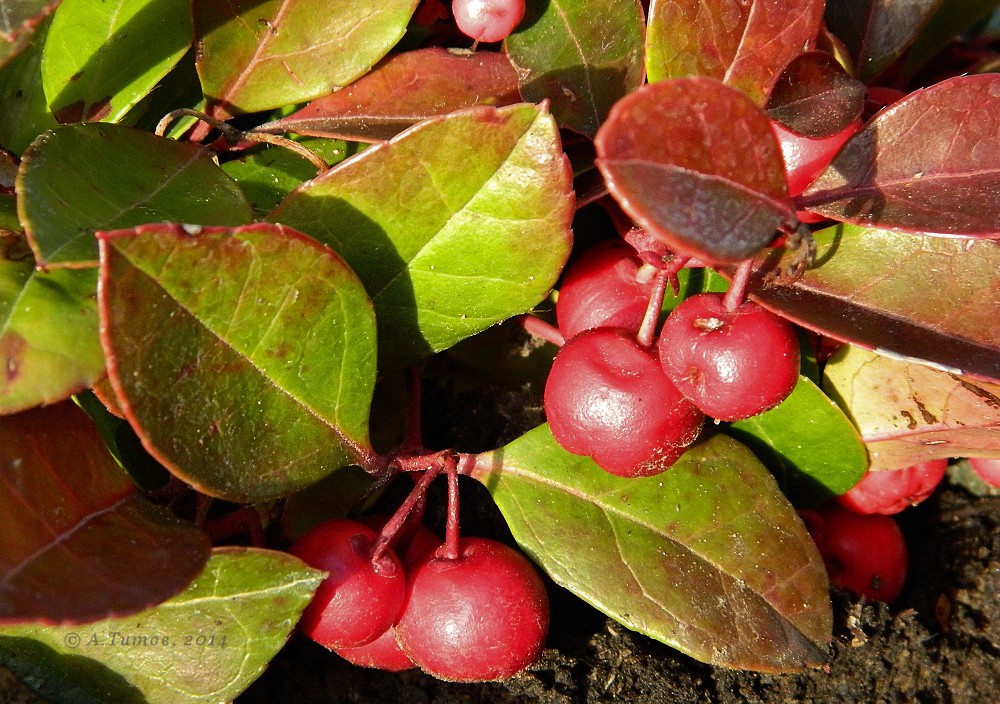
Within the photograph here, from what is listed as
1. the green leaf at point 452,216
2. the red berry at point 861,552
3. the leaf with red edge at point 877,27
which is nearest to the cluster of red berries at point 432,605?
the green leaf at point 452,216

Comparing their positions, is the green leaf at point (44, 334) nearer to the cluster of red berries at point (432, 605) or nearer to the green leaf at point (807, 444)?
the cluster of red berries at point (432, 605)

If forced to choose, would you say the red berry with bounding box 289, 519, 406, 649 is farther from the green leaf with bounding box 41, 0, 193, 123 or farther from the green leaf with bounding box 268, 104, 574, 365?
the green leaf with bounding box 41, 0, 193, 123

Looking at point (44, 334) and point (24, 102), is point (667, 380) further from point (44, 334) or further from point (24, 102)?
point (24, 102)

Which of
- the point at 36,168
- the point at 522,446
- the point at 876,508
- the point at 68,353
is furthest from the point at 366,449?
the point at 876,508

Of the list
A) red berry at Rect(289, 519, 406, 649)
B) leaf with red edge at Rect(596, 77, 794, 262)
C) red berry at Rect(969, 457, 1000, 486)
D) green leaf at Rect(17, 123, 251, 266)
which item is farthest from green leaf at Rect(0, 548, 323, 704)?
red berry at Rect(969, 457, 1000, 486)

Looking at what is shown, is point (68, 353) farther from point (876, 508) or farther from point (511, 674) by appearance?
point (876, 508)

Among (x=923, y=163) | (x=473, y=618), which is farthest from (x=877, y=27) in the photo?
(x=473, y=618)
